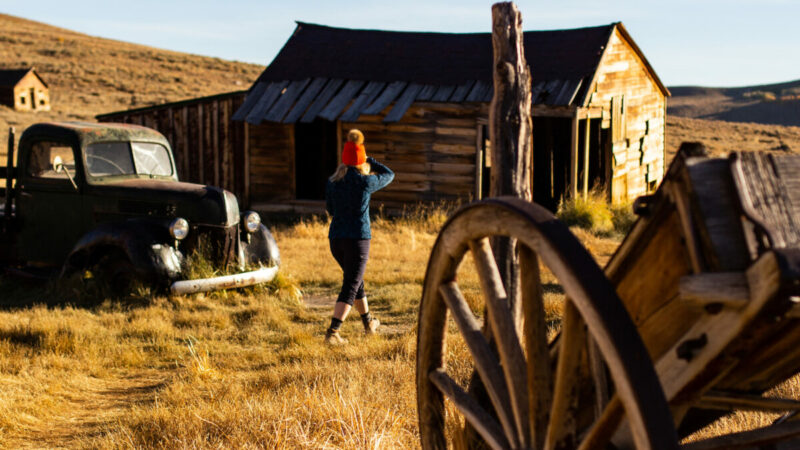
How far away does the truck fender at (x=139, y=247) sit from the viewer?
314 inches

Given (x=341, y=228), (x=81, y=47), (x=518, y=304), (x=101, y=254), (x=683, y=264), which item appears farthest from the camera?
(x=81, y=47)

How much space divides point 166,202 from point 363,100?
27.0ft

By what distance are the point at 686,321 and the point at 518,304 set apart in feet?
6.34

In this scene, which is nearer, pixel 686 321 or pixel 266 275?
pixel 686 321

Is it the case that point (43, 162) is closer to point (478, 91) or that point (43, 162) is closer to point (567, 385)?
point (567, 385)

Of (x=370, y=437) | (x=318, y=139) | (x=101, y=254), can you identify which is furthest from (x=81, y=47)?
(x=370, y=437)

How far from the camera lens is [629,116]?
684 inches

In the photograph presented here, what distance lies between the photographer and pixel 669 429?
1.61m

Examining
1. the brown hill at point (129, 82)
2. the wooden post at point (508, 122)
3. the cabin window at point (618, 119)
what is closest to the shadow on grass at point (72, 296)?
the wooden post at point (508, 122)

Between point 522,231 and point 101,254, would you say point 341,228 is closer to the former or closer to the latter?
point 101,254

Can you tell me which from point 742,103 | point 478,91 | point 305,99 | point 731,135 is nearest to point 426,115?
point 478,91

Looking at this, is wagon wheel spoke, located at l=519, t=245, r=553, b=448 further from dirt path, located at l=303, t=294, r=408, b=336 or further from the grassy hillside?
the grassy hillside

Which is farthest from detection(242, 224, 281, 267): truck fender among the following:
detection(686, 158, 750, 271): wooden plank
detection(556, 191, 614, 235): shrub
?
detection(686, 158, 750, 271): wooden plank

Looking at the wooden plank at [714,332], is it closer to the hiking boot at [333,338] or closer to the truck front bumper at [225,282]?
the hiking boot at [333,338]
